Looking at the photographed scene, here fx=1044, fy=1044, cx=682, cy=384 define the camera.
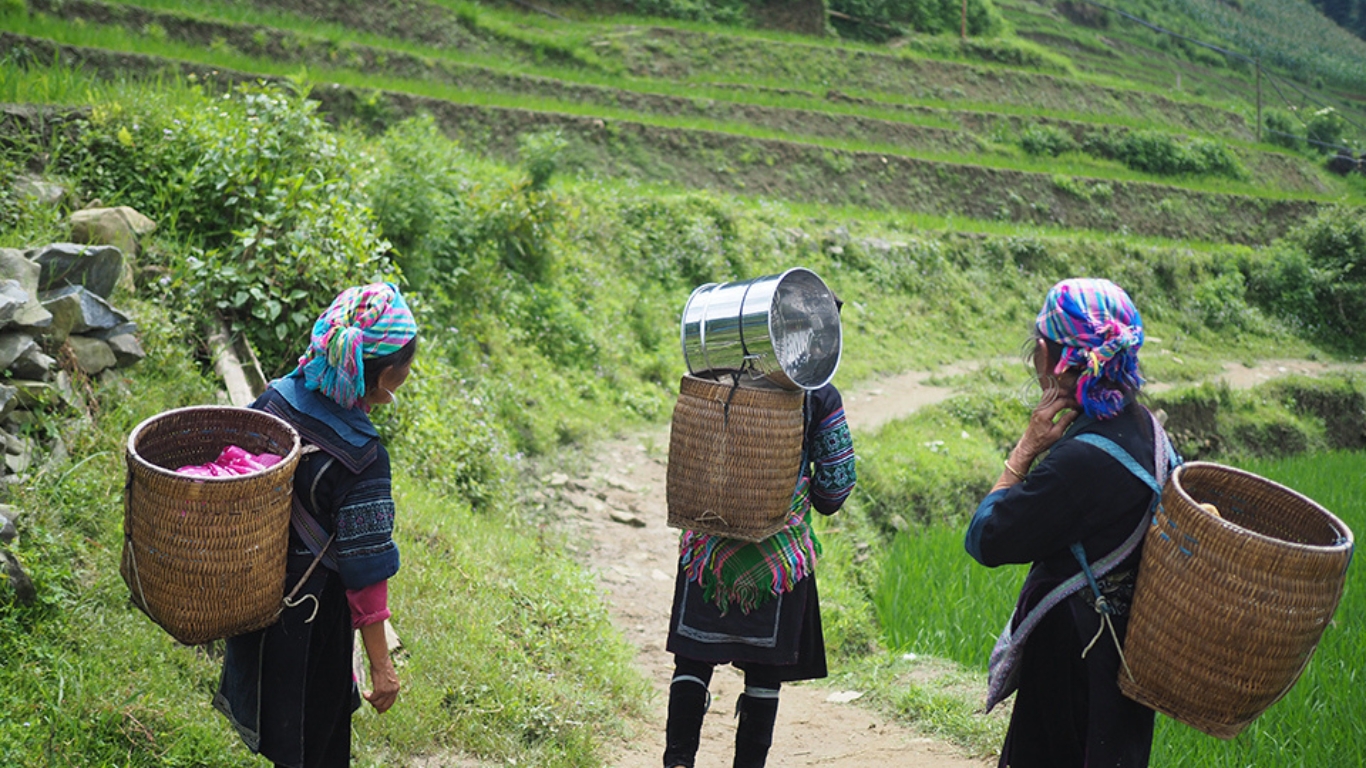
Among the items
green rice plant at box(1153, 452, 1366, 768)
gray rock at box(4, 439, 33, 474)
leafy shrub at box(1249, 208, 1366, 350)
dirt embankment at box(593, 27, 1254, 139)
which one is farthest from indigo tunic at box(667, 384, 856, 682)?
leafy shrub at box(1249, 208, 1366, 350)

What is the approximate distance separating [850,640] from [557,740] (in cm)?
219

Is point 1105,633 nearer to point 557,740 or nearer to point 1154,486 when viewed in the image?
point 1154,486

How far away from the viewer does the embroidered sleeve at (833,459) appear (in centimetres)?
292

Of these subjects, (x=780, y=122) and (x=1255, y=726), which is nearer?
(x=1255, y=726)

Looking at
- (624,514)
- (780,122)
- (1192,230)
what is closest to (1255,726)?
(624,514)

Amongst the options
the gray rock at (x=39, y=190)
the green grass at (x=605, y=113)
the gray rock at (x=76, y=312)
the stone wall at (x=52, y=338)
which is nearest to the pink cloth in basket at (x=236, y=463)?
the stone wall at (x=52, y=338)

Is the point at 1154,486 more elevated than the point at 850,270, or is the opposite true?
the point at 1154,486

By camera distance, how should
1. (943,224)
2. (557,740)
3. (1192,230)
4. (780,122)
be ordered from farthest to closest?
(1192,230) < (780,122) < (943,224) < (557,740)

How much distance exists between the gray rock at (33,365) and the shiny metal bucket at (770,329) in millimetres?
2722

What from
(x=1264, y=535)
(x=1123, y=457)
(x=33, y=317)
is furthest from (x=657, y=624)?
(x=1264, y=535)

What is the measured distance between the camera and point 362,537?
235cm

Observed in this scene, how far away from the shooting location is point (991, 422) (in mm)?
9930

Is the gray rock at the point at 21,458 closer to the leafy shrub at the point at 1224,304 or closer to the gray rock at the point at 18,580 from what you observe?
the gray rock at the point at 18,580

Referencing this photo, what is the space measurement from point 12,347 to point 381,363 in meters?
2.42
